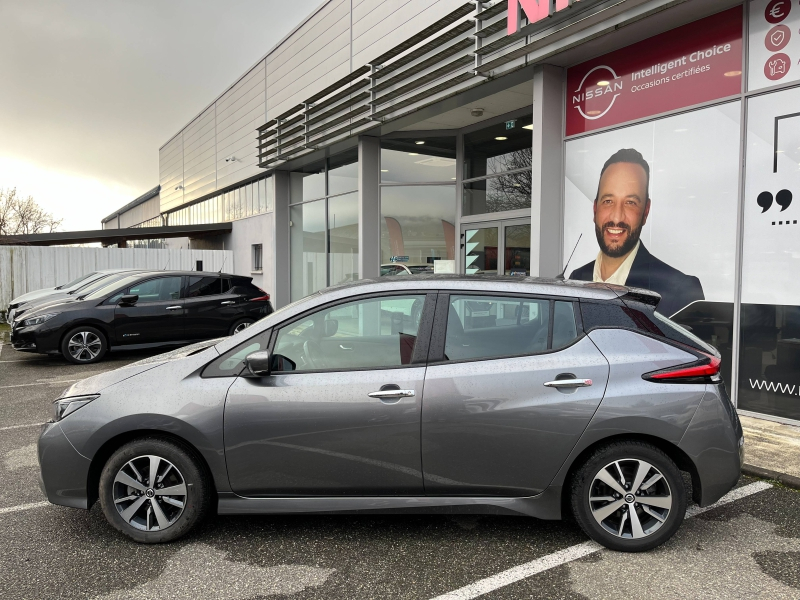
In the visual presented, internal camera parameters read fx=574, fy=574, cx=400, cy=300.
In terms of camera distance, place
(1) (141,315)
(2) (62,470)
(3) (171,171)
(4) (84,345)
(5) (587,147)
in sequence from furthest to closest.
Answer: (3) (171,171) → (1) (141,315) → (4) (84,345) → (5) (587,147) → (2) (62,470)

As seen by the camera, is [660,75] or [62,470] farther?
[660,75]

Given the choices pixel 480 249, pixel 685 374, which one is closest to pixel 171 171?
pixel 480 249

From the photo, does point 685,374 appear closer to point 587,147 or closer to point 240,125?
point 587,147

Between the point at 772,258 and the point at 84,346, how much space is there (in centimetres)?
1000

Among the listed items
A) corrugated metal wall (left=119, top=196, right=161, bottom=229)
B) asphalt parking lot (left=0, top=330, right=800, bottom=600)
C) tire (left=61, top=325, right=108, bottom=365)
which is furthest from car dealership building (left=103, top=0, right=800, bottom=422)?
corrugated metal wall (left=119, top=196, right=161, bottom=229)

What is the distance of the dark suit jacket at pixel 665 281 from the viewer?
665 cm

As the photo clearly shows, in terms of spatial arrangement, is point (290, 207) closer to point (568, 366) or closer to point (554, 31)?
point (554, 31)

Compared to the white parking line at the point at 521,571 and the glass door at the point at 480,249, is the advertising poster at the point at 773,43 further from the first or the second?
the white parking line at the point at 521,571

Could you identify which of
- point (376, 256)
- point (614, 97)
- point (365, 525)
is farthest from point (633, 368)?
point (376, 256)

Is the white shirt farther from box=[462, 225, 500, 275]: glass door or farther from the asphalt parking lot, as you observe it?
the asphalt parking lot

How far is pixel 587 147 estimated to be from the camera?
7.83 m

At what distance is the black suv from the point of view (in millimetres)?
9477

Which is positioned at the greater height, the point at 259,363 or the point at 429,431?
the point at 259,363

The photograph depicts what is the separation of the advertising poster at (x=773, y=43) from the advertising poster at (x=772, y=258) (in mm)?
194
